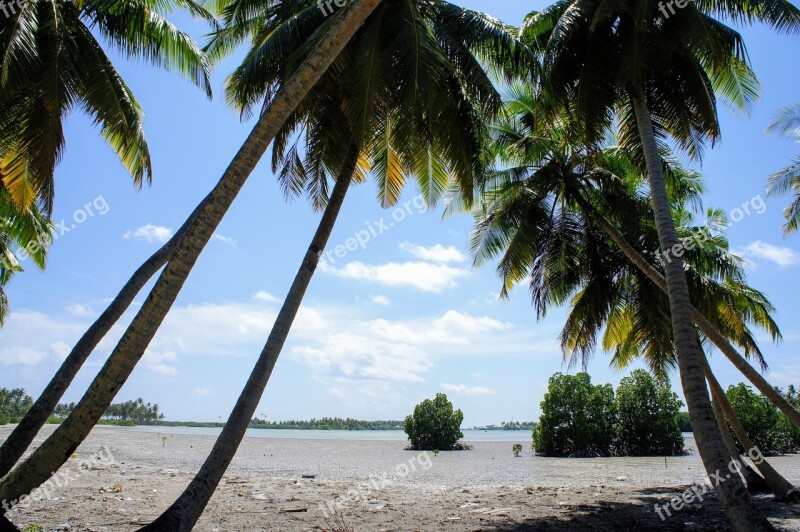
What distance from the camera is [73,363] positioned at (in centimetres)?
634

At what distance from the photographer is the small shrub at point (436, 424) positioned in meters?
37.0

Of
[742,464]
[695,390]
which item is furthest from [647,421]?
[695,390]

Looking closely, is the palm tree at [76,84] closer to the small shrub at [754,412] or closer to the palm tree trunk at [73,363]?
the palm tree trunk at [73,363]

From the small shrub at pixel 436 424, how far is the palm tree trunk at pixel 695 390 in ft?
100

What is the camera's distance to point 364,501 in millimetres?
10477

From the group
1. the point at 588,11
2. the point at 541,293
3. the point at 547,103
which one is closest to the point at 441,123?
the point at 547,103

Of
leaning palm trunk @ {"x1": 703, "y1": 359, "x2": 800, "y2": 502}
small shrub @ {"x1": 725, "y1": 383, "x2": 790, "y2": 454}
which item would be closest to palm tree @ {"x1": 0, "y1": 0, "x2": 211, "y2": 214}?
leaning palm trunk @ {"x1": 703, "y1": 359, "x2": 800, "y2": 502}

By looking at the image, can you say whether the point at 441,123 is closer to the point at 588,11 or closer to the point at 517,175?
the point at 588,11

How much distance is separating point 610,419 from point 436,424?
38.5 ft

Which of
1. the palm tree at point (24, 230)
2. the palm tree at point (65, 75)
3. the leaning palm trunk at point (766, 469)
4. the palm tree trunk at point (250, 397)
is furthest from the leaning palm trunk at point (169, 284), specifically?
the leaning palm trunk at point (766, 469)

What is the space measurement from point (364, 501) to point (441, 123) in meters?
7.38

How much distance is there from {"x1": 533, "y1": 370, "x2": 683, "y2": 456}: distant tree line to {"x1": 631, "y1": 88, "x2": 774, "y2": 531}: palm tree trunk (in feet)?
80.3

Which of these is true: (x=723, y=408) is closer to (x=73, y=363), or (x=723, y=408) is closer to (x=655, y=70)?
(x=655, y=70)

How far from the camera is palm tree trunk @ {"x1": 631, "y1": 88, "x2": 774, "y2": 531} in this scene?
578cm
